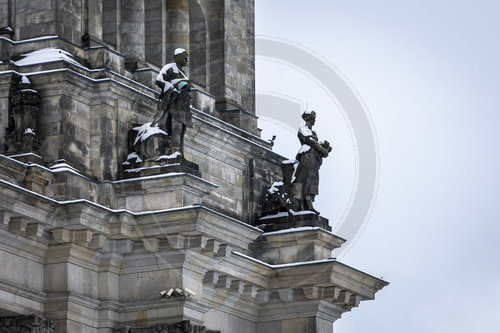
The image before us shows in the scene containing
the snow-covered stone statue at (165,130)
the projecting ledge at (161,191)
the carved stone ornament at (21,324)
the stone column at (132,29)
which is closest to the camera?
the carved stone ornament at (21,324)

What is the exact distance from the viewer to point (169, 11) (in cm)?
A: 5441

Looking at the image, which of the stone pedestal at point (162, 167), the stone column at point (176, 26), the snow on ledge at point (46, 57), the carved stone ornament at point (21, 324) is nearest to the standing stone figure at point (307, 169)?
the stone column at point (176, 26)

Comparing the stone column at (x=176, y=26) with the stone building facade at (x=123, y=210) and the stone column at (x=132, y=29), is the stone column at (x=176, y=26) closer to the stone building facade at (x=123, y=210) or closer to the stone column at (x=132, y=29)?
the stone building facade at (x=123, y=210)

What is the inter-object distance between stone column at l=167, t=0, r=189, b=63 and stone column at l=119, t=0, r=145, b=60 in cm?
160

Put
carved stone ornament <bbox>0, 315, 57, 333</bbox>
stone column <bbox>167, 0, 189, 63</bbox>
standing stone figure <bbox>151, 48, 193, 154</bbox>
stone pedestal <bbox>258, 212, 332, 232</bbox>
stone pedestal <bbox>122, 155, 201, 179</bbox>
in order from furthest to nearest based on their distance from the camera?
stone column <bbox>167, 0, 189, 63</bbox>
stone pedestal <bbox>258, 212, 332, 232</bbox>
standing stone figure <bbox>151, 48, 193, 154</bbox>
stone pedestal <bbox>122, 155, 201, 179</bbox>
carved stone ornament <bbox>0, 315, 57, 333</bbox>

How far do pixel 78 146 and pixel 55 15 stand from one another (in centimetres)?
299

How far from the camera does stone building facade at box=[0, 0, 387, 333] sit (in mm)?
46562

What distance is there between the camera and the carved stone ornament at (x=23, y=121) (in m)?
47.5

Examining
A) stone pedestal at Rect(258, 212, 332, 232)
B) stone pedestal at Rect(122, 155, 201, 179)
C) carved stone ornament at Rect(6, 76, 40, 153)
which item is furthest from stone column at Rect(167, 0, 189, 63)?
carved stone ornament at Rect(6, 76, 40, 153)

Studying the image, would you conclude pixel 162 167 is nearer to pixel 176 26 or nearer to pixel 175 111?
pixel 175 111

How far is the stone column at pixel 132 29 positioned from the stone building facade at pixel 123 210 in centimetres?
3

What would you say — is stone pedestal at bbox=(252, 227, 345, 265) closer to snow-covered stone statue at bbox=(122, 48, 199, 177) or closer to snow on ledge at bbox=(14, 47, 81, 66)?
snow-covered stone statue at bbox=(122, 48, 199, 177)

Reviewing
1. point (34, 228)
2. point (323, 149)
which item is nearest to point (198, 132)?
point (323, 149)

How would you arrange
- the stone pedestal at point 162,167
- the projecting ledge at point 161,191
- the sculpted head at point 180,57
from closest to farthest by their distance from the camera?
1. the projecting ledge at point 161,191
2. the stone pedestal at point 162,167
3. the sculpted head at point 180,57
